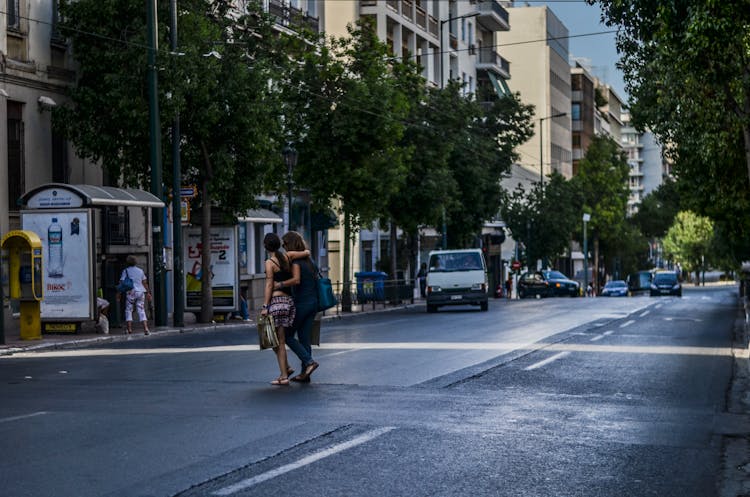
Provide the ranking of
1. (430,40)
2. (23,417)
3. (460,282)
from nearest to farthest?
1. (23,417)
2. (460,282)
3. (430,40)

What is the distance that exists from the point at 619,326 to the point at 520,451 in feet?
69.7

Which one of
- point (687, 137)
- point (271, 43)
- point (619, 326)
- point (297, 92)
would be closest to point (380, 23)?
point (297, 92)

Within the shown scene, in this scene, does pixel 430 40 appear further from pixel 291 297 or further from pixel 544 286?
pixel 291 297

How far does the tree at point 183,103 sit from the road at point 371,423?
10076mm

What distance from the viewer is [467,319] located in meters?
34.8

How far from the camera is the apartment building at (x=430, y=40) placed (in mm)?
62156

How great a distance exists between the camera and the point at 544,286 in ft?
241

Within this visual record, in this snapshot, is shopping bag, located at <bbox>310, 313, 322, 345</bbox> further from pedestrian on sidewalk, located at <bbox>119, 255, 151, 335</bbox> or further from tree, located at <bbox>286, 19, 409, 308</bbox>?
tree, located at <bbox>286, 19, 409, 308</bbox>

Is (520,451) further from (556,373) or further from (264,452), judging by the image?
(556,373)

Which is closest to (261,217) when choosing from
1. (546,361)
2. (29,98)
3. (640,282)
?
(29,98)

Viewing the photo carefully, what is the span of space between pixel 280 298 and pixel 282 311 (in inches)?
6.0

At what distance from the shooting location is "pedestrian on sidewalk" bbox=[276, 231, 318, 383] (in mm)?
15055

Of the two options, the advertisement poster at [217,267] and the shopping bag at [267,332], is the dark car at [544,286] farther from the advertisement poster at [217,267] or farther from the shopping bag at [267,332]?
the shopping bag at [267,332]

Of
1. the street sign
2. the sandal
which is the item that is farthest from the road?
the street sign
